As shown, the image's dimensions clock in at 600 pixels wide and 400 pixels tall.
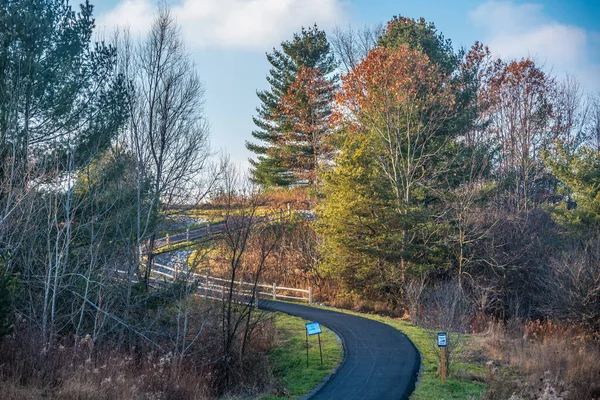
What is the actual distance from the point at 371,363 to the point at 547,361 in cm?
573

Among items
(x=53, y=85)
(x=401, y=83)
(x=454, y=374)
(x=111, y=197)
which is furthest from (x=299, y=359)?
(x=401, y=83)

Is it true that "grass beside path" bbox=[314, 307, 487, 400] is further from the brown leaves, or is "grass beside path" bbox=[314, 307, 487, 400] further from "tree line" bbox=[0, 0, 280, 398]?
the brown leaves

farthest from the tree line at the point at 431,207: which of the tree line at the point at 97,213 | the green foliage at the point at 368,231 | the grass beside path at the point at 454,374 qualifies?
the tree line at the point at 97,213

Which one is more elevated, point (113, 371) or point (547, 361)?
point (113, 371)

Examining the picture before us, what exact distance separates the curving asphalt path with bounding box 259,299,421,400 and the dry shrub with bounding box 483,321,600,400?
102 inches

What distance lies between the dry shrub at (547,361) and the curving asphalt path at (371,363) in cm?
260

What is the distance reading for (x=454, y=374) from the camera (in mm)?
17016

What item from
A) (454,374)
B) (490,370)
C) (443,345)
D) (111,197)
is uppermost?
(111,197)

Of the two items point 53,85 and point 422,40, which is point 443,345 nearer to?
point 53,85

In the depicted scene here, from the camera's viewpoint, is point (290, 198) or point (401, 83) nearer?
point (401, 83)

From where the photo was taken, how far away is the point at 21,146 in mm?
15773

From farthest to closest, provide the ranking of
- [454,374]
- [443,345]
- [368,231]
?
1. [368,231]
2. [454,374]
3. [443,345]

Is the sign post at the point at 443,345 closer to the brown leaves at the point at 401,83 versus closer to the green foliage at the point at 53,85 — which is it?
the green foliage at the point at 53,85

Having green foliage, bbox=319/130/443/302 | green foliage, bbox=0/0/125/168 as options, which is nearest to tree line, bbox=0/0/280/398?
green foliage, bbox=0/0/125/168
